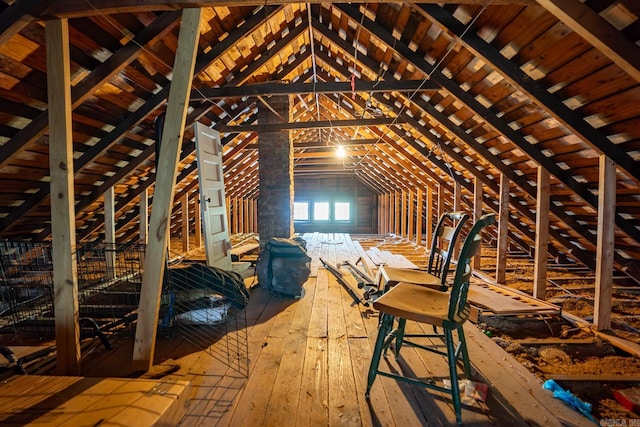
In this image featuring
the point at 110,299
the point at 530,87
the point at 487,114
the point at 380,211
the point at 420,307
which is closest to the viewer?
the point at 420,307

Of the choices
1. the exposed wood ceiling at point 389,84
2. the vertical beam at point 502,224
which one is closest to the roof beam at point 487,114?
the exposed wood ceiling at point 389,84

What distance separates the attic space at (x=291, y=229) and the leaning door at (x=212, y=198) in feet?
0.13

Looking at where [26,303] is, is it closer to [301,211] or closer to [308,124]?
[308,124]

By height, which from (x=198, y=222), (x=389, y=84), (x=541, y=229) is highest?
(x=389, y=84)

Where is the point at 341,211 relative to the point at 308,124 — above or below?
below

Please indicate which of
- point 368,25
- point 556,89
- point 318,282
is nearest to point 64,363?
point 318,282

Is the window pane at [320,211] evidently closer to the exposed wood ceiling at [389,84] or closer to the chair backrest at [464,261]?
the exposed wood ceiling at [389,84]

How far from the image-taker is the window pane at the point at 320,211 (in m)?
13.5

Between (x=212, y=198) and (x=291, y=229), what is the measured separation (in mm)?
1658

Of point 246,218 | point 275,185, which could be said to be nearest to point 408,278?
point 275,185

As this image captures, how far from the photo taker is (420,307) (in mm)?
1368

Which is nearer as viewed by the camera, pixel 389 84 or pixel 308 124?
pixel 389 84

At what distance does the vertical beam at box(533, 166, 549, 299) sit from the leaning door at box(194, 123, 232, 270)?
12.8ft

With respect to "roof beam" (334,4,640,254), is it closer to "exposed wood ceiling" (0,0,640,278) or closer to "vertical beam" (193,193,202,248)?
"exposed wood ceiling" (0,0,640,278)
